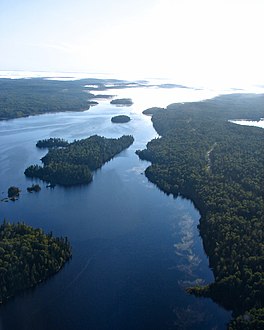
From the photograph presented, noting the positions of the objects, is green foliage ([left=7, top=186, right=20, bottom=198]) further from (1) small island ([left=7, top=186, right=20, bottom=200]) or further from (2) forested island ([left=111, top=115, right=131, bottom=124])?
(2) forested island ([left=111, top=115, right=131, bottom=124])

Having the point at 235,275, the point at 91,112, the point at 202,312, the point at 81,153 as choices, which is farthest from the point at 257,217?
the point at 91,112

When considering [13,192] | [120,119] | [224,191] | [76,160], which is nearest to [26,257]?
[13,192]

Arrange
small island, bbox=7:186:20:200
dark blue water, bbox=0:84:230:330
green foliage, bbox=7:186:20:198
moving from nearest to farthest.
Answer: dark blue water, bbox=0:84:230:330
small island, bbox=7:186:20:200
green foliage, bbox=7:186:20:198

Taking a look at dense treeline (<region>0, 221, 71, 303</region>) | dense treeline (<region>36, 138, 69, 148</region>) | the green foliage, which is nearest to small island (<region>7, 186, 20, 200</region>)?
the green foliage

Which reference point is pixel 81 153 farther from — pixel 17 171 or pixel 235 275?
pixel 235 275

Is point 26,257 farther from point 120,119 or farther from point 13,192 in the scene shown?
point 120,119

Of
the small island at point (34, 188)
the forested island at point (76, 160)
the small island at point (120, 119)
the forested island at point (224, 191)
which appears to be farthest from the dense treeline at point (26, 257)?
the small island at point (120, 119)
